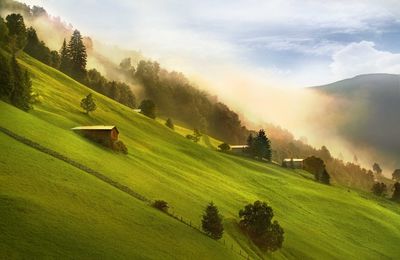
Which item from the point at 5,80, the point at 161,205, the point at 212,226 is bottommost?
the point at 212,226

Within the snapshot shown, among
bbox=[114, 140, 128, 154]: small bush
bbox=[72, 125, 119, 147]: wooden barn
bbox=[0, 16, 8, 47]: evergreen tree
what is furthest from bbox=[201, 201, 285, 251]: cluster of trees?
bbox=[0, 16, 8, 47]: evergreen tree

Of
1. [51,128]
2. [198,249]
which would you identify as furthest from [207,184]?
[198,249]

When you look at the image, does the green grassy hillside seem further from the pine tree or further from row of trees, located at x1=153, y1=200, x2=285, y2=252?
the pine tree

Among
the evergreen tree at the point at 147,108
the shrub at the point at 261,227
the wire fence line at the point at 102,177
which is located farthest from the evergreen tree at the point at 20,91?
the evergreen tree at the point at 147,108

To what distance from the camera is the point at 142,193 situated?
76688 millimetres

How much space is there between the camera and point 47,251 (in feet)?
149

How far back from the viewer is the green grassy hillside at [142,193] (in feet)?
169

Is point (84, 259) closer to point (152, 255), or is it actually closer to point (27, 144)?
point (152, 255)

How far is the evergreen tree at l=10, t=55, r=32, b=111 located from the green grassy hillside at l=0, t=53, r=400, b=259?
10.6 ft

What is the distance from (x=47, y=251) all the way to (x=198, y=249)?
942 inches

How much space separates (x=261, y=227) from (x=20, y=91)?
47.5 metres

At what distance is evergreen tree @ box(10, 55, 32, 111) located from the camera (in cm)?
9056

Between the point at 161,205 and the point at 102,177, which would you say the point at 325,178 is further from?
the point at 102,177

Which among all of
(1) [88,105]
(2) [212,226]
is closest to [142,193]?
(2) [212,226]
